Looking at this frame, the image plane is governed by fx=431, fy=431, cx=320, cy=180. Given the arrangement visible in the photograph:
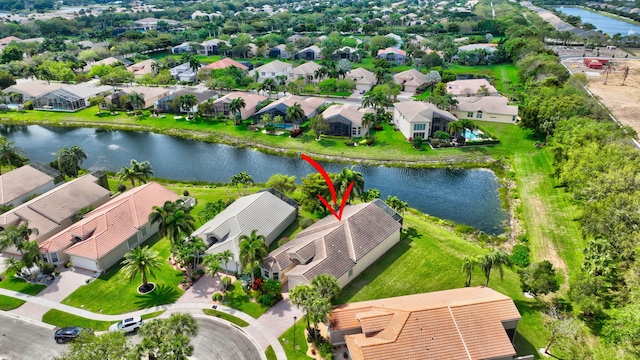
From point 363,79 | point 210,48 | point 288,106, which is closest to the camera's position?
point 288,106

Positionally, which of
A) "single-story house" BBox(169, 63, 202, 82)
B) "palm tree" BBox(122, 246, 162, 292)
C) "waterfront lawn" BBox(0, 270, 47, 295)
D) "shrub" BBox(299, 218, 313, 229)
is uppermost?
"single-story house" BBox(169, 63, 202, 82)

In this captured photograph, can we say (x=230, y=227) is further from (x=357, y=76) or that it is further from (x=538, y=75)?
(x=538, y=75)

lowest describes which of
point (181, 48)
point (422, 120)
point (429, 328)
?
point (429, 328)

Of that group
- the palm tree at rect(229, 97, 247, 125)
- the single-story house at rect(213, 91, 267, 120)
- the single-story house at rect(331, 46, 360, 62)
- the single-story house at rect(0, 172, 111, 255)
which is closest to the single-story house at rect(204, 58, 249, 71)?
the single-story house at rect(213, 91, 267, 120)

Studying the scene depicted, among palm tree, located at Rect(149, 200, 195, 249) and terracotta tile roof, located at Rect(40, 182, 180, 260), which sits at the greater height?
palm tree, located at Rect(149, 200, 195, 249)

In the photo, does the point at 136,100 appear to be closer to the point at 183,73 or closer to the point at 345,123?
the point at 183,73

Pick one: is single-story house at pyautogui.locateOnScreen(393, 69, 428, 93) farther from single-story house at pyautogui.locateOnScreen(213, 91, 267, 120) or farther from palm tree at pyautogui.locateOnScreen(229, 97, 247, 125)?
palm tree at pyautogui.locateOnScreen(229, 97, 247, 125)

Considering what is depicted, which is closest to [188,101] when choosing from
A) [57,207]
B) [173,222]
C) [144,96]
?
[144,96]
